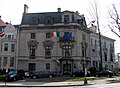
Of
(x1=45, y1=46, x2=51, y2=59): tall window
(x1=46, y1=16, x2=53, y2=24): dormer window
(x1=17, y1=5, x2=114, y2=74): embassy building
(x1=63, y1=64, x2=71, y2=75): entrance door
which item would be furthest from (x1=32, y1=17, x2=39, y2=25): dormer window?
(x1=63, y1=64, x2=71, y2=75): entrance door

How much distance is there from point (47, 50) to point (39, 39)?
3300 millimetres

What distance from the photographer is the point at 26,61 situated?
51.8 m

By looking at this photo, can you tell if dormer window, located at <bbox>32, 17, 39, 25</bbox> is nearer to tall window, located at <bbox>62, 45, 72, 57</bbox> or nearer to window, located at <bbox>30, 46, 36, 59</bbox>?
window, located at <bbox>30, 46, 36, 59</bbox>

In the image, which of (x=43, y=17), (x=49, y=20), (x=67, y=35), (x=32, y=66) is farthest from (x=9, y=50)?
(x=67, y=35)

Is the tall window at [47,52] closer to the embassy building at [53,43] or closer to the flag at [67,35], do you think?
the embassy building at [53,43]

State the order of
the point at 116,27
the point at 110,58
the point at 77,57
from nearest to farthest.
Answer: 1. the point at 116,27
2. the point at 77,57
3. the point at 110,58

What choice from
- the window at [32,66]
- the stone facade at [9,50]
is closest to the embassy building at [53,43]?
the window at [32,66]

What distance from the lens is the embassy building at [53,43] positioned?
50125mm

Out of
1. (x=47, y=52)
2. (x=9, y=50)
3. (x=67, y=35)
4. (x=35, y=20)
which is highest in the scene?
(x=35, y=20)

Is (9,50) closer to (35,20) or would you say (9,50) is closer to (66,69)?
(35,20)

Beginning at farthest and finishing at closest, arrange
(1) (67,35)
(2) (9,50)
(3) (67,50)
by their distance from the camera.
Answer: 1. (2) (9,50)
2. (3) (67,50)
3. (1) (67,35)

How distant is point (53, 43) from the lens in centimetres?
5128

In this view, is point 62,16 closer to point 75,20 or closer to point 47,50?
point 75,20

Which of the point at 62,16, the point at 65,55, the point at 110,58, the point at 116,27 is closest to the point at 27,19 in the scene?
the point at 62,16
